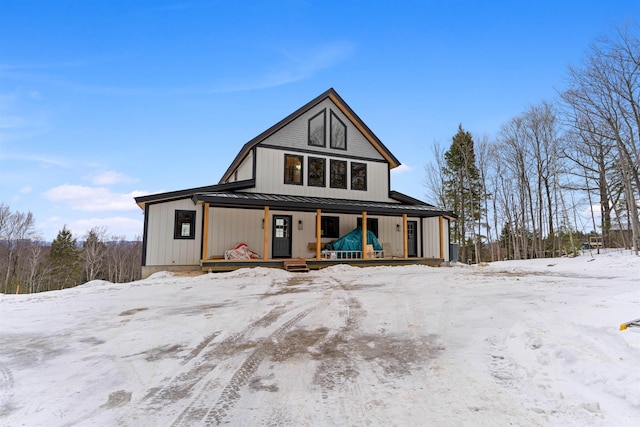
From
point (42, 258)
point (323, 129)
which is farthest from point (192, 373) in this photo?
point (42, 258)

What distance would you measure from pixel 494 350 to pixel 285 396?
2367 millimetres

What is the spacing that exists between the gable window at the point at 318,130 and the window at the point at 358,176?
2.01 meters

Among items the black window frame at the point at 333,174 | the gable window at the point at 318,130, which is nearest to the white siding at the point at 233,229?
the black window frame at the point at 333,174

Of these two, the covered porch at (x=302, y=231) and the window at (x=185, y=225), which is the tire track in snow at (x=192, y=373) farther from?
the window at (x=185, y=225)

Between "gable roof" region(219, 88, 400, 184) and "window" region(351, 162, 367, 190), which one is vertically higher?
"gable roof" region(219, 88, 400, 184)

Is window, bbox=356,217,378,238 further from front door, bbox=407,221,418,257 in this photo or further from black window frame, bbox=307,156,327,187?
black window frame, bbox=307,156,327,187

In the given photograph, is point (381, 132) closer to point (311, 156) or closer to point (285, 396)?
point (311, 156)

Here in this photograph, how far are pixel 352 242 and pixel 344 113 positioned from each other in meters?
6.77

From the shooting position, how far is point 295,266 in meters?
11.9

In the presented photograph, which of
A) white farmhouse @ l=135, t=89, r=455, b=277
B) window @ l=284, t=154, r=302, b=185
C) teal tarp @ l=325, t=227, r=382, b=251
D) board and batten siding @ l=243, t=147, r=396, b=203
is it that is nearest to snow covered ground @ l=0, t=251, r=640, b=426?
white farmhouse @ l=135, t=89, r=455, b=277

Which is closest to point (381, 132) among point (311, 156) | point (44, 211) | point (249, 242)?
point (311, 156)

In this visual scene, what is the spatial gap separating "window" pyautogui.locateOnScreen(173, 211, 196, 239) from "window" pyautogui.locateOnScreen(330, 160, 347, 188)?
21.9 ft

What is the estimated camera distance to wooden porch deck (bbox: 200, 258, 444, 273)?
11.0m

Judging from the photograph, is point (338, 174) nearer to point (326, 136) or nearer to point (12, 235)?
point (326, 136)
